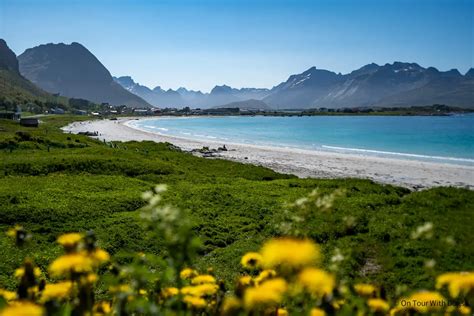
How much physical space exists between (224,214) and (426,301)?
19091 mm

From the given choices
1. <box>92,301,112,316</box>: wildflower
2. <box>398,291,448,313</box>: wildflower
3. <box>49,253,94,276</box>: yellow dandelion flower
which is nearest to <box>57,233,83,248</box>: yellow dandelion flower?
<box>49,253,94,276</box>: yellow dandelion flower

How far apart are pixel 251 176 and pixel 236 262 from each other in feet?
71.6

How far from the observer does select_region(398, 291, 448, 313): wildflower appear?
3.89 metres

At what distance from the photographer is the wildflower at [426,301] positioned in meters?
3.89

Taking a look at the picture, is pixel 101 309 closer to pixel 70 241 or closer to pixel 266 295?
pixel 70 241

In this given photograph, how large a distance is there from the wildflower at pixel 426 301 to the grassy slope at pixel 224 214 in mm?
6150

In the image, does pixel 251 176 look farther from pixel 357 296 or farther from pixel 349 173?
pixel 357 296

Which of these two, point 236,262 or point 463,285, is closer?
point 463,285

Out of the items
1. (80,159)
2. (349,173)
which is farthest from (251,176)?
(349,173)

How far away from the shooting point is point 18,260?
1512 centimetres

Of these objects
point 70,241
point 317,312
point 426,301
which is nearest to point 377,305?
point 426,301

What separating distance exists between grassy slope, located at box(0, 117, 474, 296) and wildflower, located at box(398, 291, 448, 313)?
6.15m

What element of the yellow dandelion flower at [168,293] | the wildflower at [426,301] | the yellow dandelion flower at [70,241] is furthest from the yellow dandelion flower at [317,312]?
the yellow dandelion flower at [70,241]

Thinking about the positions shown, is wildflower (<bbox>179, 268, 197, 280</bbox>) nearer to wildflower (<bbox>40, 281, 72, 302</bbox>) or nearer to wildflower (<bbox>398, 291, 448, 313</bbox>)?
wildflower (<bbox>40, 281, 72, 302</bbox>)
